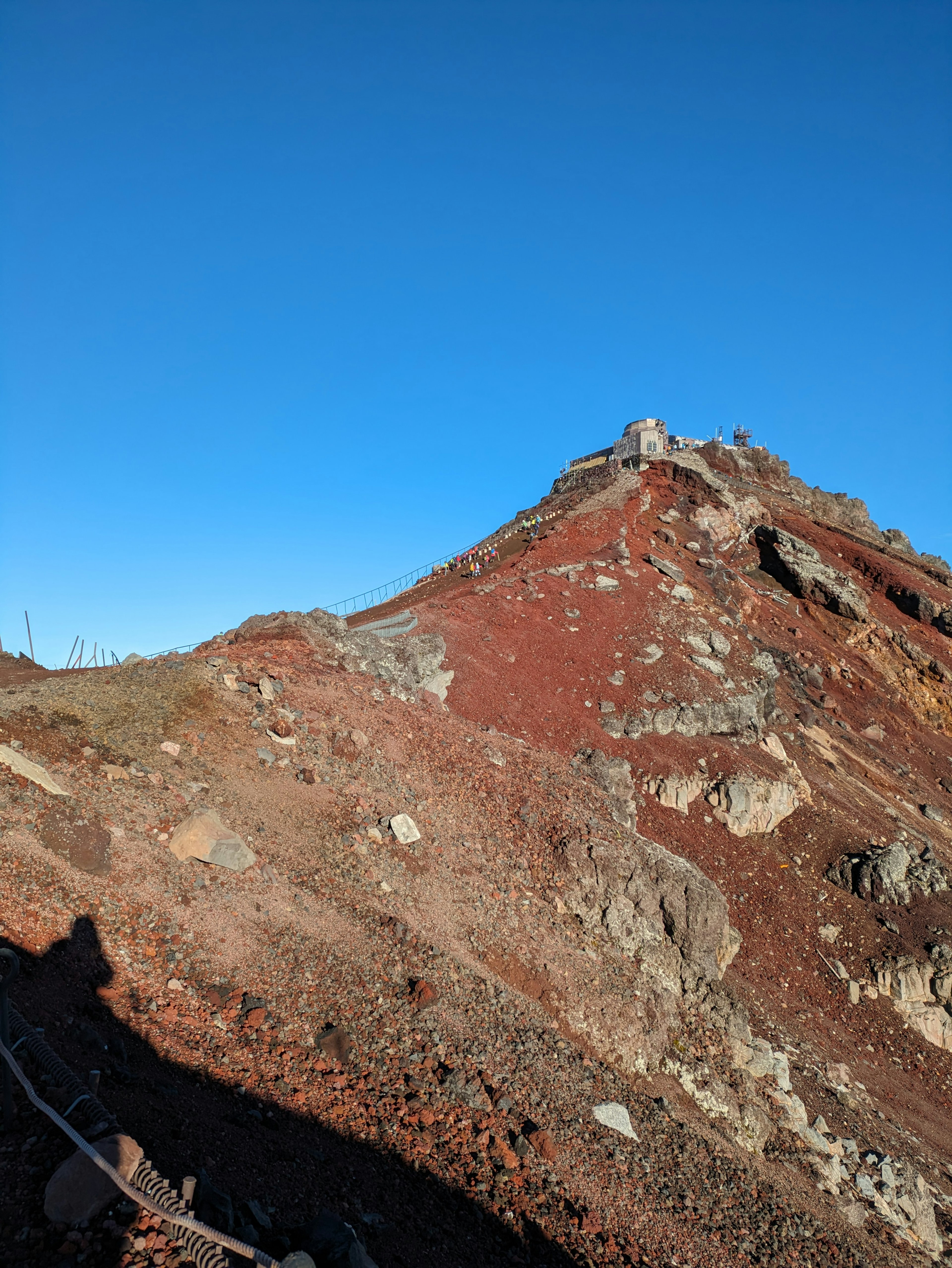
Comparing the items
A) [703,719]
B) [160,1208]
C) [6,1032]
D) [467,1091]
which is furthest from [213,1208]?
[703,719]

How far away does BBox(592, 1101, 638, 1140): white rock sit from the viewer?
11188 mm

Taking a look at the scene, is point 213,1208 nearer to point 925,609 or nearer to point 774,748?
point 774,748

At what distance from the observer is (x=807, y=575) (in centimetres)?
3934

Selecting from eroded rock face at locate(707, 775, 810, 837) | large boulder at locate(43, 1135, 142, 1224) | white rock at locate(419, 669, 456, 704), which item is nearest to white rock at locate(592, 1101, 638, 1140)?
large boulder at locate(43, 1135, 142, 1224)

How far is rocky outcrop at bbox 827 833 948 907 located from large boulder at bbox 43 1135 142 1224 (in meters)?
23.0

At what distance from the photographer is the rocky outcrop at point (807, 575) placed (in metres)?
38.3

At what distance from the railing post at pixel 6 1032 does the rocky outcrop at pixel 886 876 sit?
77.1 feet

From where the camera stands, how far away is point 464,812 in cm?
1667

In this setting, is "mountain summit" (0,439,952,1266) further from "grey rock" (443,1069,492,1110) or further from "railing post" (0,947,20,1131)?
"railing post" (0,947,20,1131)

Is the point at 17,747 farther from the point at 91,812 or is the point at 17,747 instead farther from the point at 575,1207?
the point at 575,1207

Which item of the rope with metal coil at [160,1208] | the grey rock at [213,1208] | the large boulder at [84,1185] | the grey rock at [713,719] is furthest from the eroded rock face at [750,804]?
the large boulder at [84,1185]

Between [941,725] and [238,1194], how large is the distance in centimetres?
3981

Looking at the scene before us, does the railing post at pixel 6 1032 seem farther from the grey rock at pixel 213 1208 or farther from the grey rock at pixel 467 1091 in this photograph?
the grey rock at pixel 467 1091

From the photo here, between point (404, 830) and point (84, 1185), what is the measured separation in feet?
32.4
